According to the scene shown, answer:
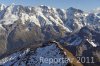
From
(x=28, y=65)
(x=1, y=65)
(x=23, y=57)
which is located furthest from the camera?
(x=1, y=65)

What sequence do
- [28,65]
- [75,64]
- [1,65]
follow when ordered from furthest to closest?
[1,65] < [28,65] < [75,64]

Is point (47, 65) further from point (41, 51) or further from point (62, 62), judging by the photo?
point (41, 51)

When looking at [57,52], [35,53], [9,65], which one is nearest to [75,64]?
[57,52]

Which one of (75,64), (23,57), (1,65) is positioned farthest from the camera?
(1,65)

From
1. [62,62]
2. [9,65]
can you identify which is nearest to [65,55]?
[62,62]

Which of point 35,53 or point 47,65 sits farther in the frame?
point 35,53

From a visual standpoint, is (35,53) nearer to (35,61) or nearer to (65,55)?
(35,61)

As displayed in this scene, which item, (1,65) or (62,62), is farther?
(1,65)
